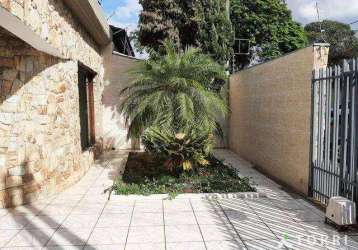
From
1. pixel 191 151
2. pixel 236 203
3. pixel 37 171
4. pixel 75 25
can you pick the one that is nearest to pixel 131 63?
pixel 75 25

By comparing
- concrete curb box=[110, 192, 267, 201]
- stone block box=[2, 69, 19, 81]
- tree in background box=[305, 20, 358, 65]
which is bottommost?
concrete curb box=[110, 192, 267, 201]

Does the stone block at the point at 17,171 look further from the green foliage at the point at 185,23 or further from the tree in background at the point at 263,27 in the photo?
the tree in background at the point at 263,27

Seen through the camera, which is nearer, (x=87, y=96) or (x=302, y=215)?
(x=302, y=215)

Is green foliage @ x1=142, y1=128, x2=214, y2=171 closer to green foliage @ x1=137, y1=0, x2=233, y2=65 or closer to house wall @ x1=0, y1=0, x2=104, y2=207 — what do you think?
house wall @ x1=0, y1=0, x2=104, y2=207

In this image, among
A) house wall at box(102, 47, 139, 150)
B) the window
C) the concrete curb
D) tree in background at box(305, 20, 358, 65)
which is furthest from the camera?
tree in background at box(305, 20, 358, 65)

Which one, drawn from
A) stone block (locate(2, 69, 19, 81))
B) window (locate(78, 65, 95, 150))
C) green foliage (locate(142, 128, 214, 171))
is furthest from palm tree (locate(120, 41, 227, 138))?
stone block (locate(2, 69, 19, 81))

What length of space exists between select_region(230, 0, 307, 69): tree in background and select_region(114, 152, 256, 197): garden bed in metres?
19.4

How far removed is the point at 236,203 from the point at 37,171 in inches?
143

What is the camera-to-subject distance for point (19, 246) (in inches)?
167

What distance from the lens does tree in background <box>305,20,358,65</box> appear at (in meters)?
27.2

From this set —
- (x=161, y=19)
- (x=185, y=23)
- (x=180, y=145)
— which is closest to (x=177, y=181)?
(x=180, y=145)

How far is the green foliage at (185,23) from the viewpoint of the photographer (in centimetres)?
1034

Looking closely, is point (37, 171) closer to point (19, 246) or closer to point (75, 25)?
point (19, 246)

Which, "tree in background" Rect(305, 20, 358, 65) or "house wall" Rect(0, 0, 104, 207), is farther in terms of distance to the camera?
"tree in background" Rect(305, 20, 358, 65)
